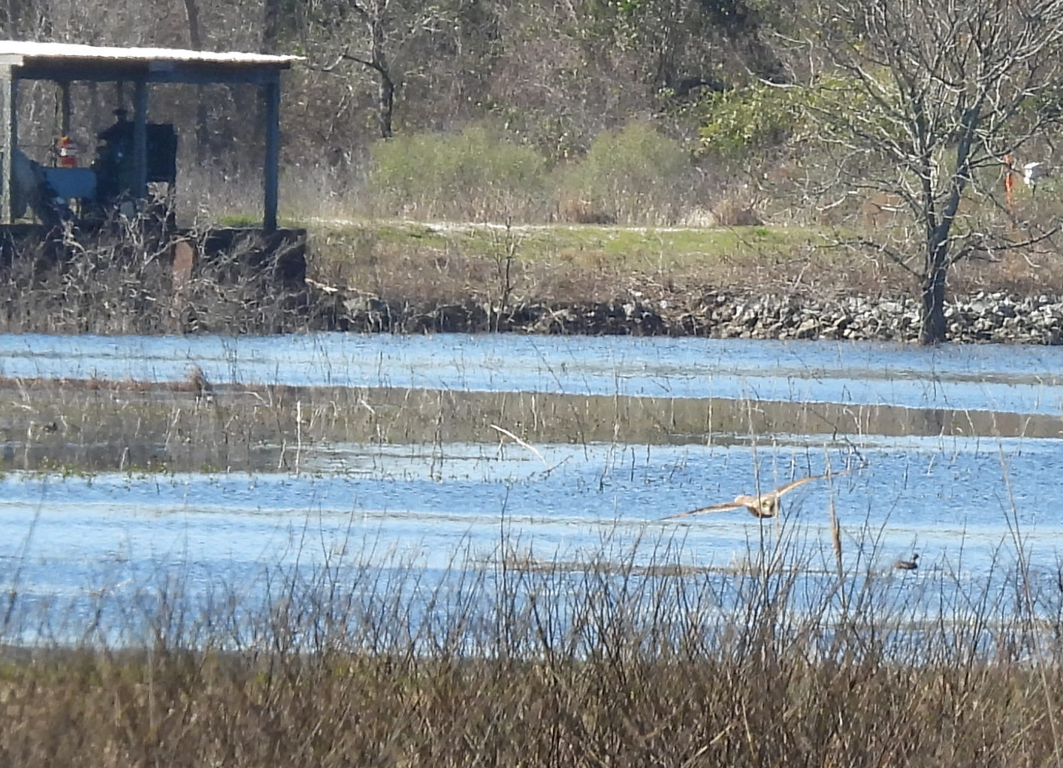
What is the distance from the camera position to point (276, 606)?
789 cm

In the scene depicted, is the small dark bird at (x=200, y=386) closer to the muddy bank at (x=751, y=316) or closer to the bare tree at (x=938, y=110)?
the muddy bank at (x=751, y=316)

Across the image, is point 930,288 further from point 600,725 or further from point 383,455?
point 600,725

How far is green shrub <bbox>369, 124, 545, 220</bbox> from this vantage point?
33500mm

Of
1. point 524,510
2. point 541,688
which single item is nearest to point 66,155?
point 524,510

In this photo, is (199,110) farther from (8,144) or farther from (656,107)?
(8,144)

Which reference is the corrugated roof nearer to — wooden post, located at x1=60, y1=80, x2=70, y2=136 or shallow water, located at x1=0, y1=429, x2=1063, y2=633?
wooden post, located at x1=60, y1=80, x2=70, y2=136

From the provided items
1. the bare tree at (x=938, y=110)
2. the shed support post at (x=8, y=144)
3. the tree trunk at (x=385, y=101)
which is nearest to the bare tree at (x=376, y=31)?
the tree trunk at (x=385, y=101)

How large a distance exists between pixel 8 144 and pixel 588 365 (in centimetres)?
704

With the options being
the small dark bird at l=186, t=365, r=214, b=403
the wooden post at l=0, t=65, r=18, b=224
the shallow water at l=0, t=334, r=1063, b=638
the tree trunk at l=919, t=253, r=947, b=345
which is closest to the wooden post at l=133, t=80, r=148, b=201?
the wooden post at l=0, t=65, r=18, b=224

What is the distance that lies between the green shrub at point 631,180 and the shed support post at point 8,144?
10547 mm

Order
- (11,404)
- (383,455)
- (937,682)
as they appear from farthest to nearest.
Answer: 1. (11,404)
2. (383,455)
3. (937,682)

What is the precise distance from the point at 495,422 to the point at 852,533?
241 inches

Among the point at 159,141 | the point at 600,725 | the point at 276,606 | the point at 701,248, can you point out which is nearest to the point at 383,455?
the point at 276,606

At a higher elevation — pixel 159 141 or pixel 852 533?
pixel 159 141
